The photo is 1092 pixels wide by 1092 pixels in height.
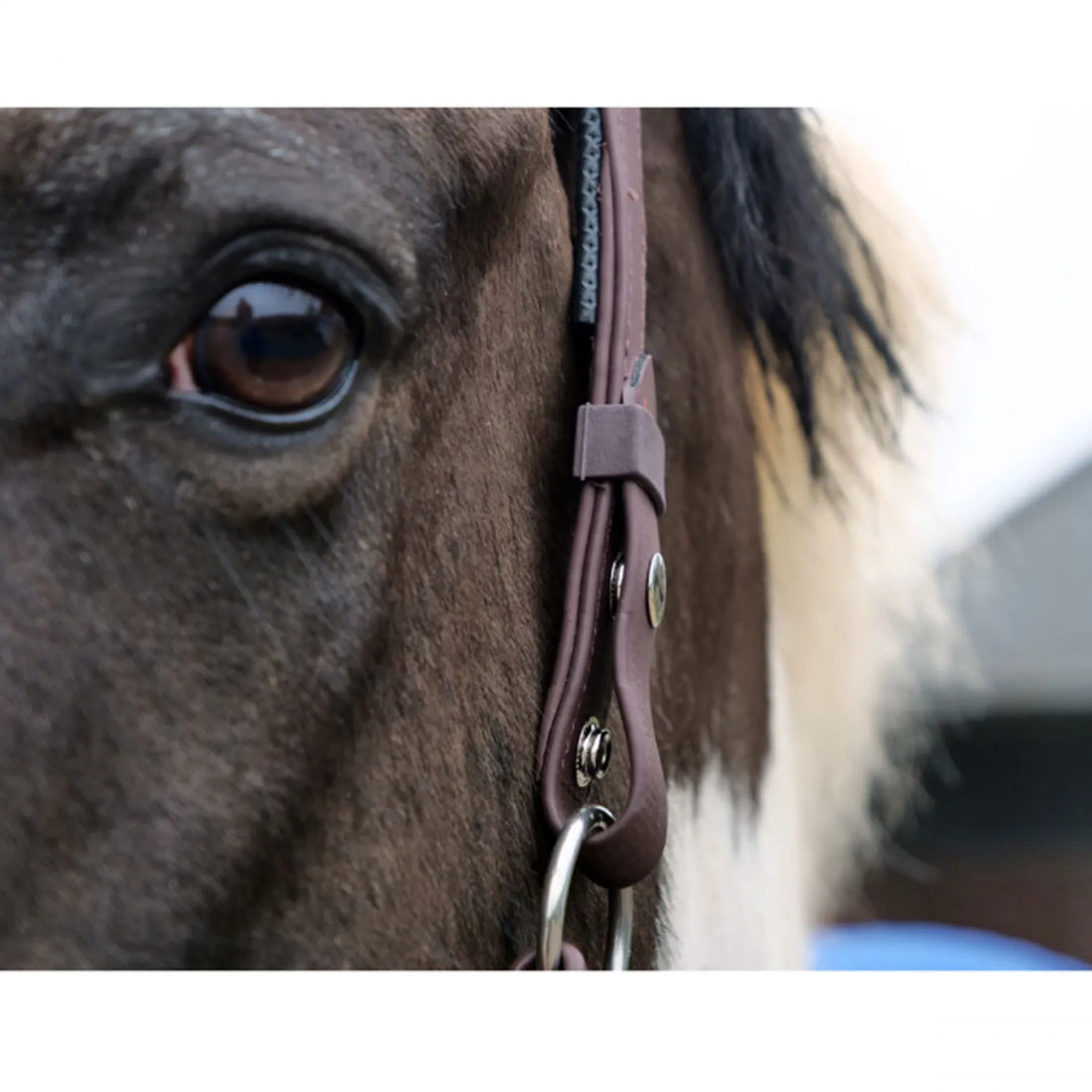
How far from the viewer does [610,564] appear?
17.2 inches

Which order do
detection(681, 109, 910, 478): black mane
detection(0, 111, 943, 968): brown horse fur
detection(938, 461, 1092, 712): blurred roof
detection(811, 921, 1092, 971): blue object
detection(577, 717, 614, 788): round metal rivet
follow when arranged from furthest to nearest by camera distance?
detection(938, 461, 1092, 712): blurred roof
detection(811, 921, 1092, 971): blue object
detection(681, 109, 910, 478): black mane
detection(577, 717, 614, 788): round metal rivet
detection(0, 111, 943, 968): brown horse fur

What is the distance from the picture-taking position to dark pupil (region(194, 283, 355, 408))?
33 centimetres

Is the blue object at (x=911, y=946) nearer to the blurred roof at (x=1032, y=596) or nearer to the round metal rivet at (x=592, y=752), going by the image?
the blurred roof at (x=1032, y=596)

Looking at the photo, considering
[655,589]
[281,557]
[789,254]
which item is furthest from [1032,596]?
[281,557]

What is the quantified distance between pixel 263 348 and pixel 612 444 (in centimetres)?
16

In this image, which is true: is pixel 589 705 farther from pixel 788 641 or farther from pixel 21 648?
pixel 788 641

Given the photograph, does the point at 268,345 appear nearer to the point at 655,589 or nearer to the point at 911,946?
the point at 655,589

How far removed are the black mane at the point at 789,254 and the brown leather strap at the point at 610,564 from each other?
0.16 metres

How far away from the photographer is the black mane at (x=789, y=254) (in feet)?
2.04

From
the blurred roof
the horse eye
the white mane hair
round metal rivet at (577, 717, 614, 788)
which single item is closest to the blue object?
the white mane hair

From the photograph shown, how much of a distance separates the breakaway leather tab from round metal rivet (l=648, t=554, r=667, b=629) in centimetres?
4

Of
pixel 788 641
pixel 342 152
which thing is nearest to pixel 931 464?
pixel 788 641

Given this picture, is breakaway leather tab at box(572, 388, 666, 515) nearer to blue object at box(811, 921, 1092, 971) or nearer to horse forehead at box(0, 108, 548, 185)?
horse forehead at box(0, 108, 548, 185)

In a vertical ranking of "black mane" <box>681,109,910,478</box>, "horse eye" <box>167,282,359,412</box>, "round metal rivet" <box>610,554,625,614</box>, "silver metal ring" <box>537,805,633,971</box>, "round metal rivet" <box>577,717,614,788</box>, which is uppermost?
"black mane" <box>681,109,910,478</box>
